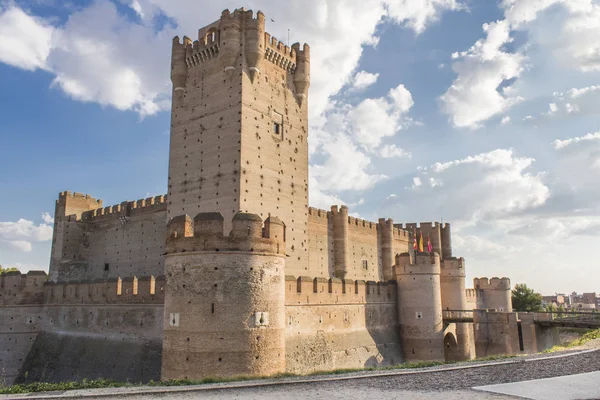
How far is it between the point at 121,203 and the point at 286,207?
13.8 metres

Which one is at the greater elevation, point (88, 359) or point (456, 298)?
point (456, 298)

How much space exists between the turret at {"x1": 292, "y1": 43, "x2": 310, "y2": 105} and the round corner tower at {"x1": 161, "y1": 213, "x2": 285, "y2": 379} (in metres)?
13.9

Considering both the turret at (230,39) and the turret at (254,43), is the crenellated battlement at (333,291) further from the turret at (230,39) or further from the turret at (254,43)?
the turret at (230,39)

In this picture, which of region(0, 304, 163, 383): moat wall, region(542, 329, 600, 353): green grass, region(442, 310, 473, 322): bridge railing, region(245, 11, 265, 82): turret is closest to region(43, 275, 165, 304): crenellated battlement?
region(0, 304, 163, 383): moat wall

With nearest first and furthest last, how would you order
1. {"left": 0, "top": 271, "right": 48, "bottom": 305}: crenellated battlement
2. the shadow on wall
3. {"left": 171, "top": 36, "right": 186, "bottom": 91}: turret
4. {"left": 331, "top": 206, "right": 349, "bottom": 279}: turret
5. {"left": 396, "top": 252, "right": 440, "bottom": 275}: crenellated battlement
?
the shadow on wall, {"left": 0, "top": 271, "right": 48, "bottom": 305}: crenellated battlement, {"left": 396, "top": 252, "right": 440, "bottom": 275}: crenellated battlement, {"left": 171, "top": 36, "right": 186, "bottom": 91}: turret, {"left": 331, "top": 206, "right": 349, "bottom": 279}: turret

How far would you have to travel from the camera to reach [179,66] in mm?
25703

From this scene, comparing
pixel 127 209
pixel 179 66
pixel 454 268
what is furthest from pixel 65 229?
pixel 454 268

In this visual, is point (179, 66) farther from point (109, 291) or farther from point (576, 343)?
point (576, 343)

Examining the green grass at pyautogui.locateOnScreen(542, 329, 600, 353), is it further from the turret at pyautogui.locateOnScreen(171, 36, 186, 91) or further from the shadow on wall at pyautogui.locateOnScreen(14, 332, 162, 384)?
the turret at pyautogui.locateOnScreen(171, 36, 186, 91)

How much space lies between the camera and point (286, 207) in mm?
24531

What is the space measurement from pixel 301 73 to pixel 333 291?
40.1 ft

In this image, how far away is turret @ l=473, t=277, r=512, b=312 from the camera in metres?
34.2

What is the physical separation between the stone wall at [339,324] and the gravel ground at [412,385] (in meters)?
8.89

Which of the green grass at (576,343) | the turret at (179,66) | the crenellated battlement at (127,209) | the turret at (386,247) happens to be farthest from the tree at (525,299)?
the turret at (179,66)
